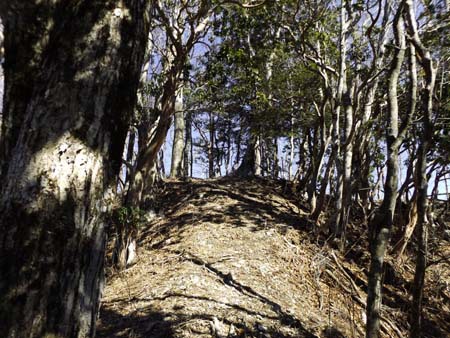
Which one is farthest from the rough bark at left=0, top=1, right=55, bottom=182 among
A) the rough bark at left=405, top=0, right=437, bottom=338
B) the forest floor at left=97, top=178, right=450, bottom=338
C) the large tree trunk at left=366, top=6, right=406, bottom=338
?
the rough bark at left=405, top=0, right=437, bottom=338

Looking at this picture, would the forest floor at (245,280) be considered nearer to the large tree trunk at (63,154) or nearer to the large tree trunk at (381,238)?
the large tree trunk at (381,238)

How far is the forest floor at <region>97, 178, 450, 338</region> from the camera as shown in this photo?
465 centimetres

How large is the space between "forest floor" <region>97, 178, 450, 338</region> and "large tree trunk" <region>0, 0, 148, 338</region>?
9.56 ft

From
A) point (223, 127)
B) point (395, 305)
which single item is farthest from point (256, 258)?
point (223, 127)

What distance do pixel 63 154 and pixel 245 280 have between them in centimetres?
484

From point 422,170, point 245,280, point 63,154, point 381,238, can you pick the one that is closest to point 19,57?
point 63,154

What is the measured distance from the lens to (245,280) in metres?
5.90

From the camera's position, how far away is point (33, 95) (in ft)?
5.49

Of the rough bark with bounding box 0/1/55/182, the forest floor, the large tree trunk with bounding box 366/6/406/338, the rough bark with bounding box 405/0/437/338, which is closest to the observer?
the rough bark with bounding box 0/1/55/182

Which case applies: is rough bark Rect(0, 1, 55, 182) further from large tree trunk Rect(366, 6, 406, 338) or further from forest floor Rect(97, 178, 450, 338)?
large tree trunk Rect(366, 6, 406, 338)

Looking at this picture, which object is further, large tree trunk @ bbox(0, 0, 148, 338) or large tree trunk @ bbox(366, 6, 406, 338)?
large tree trunk @ bbox(366, 6, 406, 338)

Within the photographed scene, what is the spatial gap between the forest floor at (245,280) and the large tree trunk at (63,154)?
291 centimetres

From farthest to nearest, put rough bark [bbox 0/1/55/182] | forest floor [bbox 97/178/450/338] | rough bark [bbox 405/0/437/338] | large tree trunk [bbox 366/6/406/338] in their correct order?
forest floor [bbox 97/178/450/338]
rough bark [bbox 405/0/437/338]
large tree trunk [bbox 366/6/406/338]
rough bark [bbox 0/1/55/182]

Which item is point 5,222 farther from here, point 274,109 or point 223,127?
point 223,127
